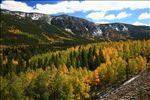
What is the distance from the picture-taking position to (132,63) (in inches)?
5910

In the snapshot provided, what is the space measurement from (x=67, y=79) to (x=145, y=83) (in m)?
28.7

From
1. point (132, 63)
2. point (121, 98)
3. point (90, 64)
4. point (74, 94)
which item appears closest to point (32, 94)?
point (74, 94)

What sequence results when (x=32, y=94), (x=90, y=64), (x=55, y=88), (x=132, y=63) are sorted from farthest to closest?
(x=90, y=64), (x=132, y=63), (x=55, y=88), (x=32, y=94)

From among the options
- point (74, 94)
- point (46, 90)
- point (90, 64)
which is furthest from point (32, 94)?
point (90, 64)

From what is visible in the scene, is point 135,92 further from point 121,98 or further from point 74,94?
point 74,94

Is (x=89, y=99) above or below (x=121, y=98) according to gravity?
below

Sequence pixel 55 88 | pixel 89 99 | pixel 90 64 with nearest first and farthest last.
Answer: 1. pixel 55 88
2. pixel 89 99
3. pixel 90 64

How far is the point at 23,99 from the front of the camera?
9794 cm

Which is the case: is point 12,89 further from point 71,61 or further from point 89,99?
point 71,61

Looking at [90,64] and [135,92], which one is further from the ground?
[135,92]

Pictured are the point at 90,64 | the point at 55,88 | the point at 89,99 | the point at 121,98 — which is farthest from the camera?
the point at 90,64

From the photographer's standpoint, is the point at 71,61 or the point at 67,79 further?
the point at 71,61

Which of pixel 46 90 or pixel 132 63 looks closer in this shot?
pixel 46 90

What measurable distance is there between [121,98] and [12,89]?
108 ft
